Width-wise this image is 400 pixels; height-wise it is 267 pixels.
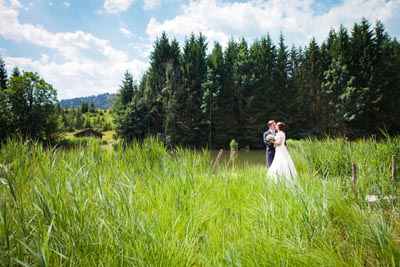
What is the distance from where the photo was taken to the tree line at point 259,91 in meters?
28.4

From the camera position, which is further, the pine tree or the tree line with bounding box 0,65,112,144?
the pine tree

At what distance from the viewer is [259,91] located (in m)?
32.2

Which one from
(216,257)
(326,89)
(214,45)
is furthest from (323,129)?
(216,257)

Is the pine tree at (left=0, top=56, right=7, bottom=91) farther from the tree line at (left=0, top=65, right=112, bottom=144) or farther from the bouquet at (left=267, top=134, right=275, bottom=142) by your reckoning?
the bouquet at (left=267, top=134, right=275, bottom=142)

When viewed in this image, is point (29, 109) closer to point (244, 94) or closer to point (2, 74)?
point (2, 74)

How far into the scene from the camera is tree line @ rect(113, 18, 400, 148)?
93.2ft

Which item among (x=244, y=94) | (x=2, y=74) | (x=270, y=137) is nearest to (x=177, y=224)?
(x=270, y=137)

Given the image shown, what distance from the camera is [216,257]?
6.18ft

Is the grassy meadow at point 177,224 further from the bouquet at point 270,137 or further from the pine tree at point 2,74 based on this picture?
the pine tree at point 2,74

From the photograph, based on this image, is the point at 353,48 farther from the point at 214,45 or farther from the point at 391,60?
the point at 214,45

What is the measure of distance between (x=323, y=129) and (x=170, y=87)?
19679mm

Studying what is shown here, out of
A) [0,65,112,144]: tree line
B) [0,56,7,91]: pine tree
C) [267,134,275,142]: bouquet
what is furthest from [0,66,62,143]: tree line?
[267,134,275,142]: bouquet

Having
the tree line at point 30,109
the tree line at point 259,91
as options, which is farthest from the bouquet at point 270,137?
the tree line at point 30,109

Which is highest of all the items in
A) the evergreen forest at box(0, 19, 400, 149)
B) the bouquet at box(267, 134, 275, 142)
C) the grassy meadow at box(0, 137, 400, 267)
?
the evergreen forest at box(0, 19, 400, 149)
